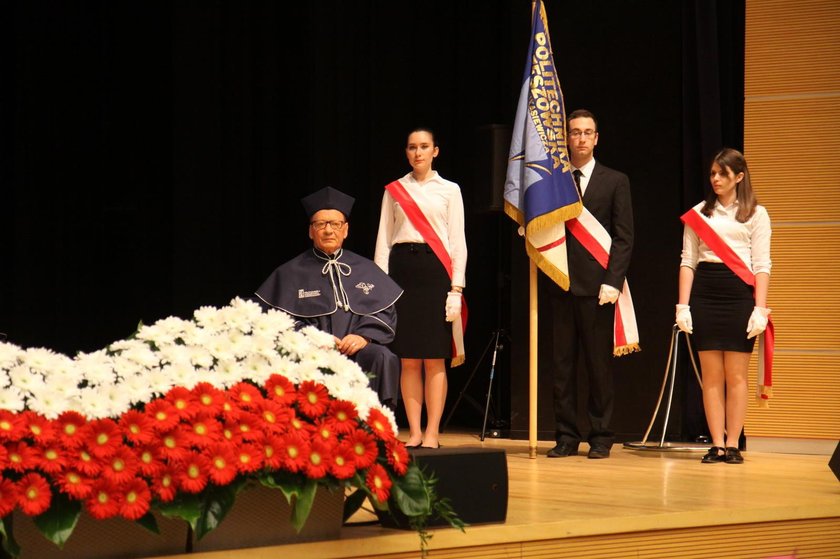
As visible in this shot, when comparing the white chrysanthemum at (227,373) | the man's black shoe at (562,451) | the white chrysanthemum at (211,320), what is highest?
the white chrysanthemum at (211,320)

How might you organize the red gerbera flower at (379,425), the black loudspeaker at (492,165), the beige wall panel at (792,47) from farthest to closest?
the beige wall panel at (792,47) → the black loudspeaker at (492,165) → the red gerbera flower at (379,425)

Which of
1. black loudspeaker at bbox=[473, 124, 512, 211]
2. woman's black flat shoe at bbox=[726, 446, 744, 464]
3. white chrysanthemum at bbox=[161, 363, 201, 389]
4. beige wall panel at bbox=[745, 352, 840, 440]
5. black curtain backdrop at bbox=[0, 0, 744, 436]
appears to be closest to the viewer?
white chrysanthemum at bbox=[161, 363, 201, 389]

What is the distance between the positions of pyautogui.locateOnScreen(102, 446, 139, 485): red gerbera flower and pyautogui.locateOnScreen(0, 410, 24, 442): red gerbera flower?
0.58 ft

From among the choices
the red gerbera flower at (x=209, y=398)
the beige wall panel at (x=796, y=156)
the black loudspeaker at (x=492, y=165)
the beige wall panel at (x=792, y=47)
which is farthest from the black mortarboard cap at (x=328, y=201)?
the beige wall panel at (x=792, y=47)

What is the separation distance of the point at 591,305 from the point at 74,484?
340 cm

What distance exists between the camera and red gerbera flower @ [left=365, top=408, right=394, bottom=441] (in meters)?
2.62

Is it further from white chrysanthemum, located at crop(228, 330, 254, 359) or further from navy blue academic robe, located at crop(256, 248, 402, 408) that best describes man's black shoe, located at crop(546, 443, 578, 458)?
white chrysanthemum, located at crop(228, 330, 254, 359)

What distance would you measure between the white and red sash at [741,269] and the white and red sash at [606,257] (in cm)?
38

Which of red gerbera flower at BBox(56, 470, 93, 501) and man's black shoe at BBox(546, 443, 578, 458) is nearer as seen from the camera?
red gerbera flower at BBox(56, 470, 93, 501)

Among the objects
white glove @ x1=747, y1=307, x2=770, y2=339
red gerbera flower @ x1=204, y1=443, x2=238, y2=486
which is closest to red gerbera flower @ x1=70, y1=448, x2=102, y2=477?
red gerbera flower @ x1=204, y1=443, x2=238, y2=486

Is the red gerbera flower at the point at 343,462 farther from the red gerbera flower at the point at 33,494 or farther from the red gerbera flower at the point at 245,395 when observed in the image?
the red gerbera flower at the point at 33,494

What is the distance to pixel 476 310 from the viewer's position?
7.17m

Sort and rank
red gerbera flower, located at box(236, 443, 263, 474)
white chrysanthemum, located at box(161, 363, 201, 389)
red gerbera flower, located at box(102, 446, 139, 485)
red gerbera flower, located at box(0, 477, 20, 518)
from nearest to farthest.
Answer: red gerbera flower, located at box(0, 477, 20, 518)
red gerbera flower, located at box(102, 446, 139, 485)
red gerbera flower, located at box(236, 443, 263, 474)
white chrysanthemum, located at box(161, 363, 201, 389)

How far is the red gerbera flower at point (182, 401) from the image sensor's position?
244 cm
